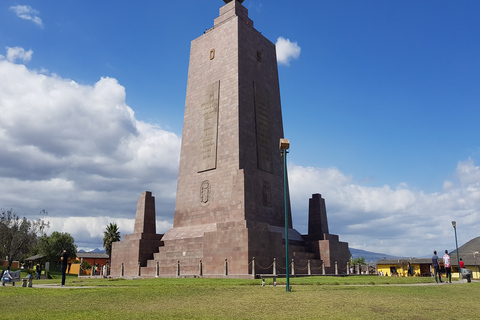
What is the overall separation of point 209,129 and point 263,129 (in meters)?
4.24

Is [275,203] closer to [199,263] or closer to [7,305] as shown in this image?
[199,263]

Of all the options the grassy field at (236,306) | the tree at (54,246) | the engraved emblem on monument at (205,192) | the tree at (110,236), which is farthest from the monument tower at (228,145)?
the tree at (54,246)

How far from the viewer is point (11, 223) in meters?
61.3

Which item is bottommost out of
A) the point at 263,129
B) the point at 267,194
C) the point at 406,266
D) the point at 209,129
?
the point at 406,266

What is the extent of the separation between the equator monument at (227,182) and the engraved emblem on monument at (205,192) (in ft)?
0.26

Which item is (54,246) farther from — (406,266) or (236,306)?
(236,306)

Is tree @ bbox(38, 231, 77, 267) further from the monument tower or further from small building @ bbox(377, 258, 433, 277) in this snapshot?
small building @ bbox(377, 258, 433, 277)

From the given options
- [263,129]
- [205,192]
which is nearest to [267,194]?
[205,192]

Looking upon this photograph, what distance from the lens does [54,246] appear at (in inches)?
2675

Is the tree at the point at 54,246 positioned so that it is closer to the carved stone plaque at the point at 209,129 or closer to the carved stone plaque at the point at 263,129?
the carved stone plaque at the point at 209,129

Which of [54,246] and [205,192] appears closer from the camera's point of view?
[205,192]

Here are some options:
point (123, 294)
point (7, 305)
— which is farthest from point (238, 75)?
point (7, 305)

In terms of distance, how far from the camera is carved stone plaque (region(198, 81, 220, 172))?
3102 centimetres

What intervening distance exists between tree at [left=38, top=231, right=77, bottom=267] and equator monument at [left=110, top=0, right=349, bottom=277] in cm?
4273
